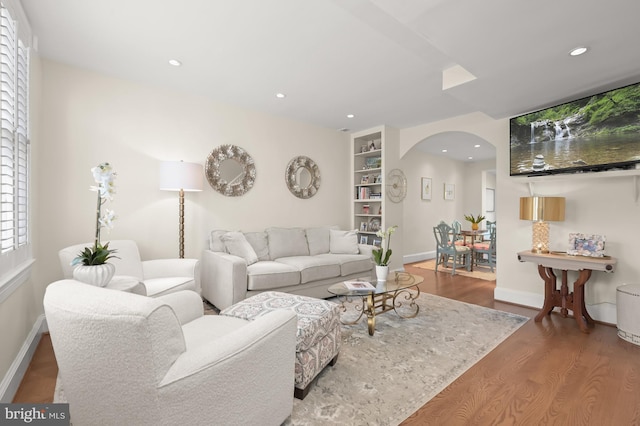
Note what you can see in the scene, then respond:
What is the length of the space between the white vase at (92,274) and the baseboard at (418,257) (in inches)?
228

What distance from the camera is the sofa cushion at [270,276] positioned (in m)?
3.25

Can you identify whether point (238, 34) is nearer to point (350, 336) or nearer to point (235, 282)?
point (235, 282)

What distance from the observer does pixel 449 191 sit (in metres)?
7.77

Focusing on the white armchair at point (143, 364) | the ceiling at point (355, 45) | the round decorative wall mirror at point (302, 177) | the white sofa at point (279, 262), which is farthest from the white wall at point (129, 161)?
the white armchair at point (143, 364)

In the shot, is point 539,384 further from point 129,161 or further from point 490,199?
point 490,199

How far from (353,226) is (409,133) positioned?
190 cm

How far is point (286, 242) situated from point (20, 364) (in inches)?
108

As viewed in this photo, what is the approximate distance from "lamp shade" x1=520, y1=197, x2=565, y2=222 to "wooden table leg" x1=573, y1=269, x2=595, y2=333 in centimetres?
61

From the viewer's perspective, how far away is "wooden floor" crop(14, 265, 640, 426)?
5.62 feet

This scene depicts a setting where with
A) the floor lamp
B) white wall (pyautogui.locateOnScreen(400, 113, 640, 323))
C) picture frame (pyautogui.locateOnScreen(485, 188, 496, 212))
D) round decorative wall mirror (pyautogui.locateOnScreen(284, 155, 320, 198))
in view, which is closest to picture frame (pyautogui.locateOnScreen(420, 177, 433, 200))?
picture frame (pyautogui.locateOnScreen(485, 188, 496, 212))

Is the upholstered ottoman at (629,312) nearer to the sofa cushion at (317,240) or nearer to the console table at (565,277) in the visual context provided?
the console table at (565,277)

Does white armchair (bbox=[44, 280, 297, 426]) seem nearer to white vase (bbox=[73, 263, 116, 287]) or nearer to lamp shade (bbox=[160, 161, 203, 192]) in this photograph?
white vase (bbox=[73, 263, 116, 287])

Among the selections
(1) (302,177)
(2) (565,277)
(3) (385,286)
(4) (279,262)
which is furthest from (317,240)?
(2) (565,277)

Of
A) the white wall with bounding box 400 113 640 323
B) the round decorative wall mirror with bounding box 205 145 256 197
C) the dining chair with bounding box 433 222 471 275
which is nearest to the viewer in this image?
the white wall with bounding box 400 113 640 323
